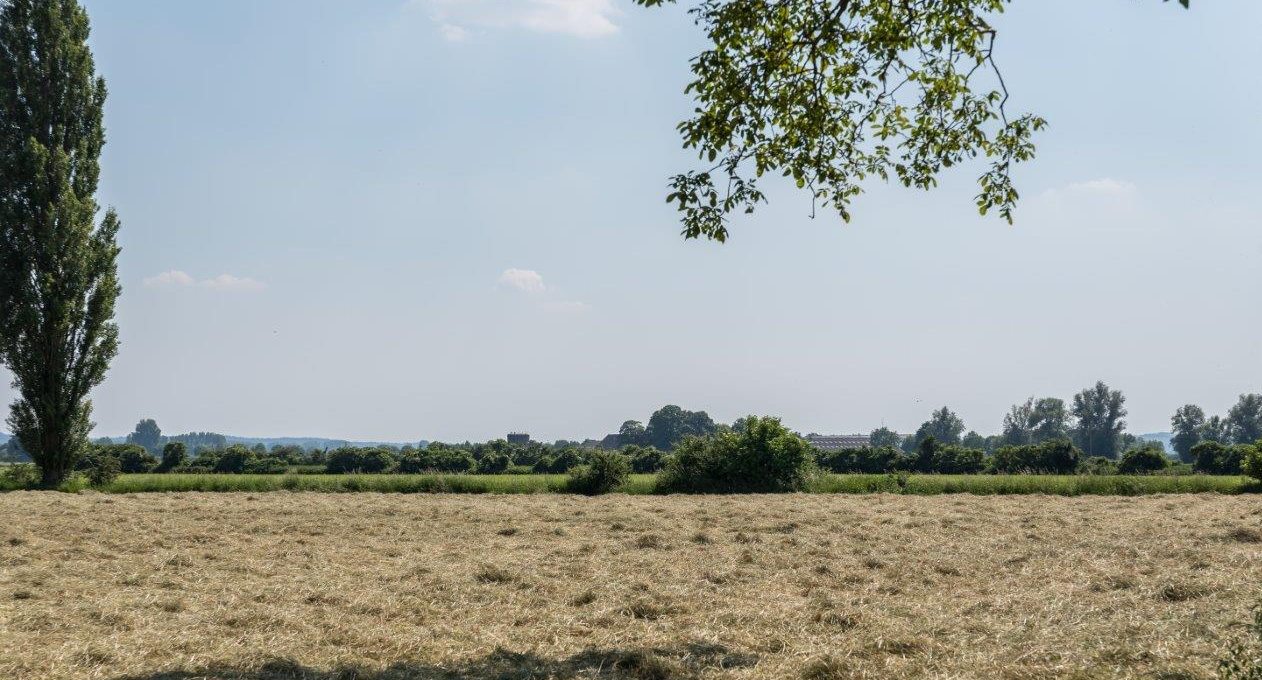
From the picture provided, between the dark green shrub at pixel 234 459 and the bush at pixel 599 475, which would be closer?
the bush at pixel 599 475

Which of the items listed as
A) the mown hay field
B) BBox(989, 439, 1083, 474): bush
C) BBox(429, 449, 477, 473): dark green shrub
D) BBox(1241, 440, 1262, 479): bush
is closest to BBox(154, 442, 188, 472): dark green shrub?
BBox(429, 449, 477, 473): dark green shrub

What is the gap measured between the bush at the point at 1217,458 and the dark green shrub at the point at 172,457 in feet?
136

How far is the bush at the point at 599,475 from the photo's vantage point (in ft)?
69.8

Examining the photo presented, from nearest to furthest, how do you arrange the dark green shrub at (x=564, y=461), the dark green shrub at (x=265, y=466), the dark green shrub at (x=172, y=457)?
the dark green shrub at (x=265, y=466) < the dark green shrub at (x=172, y=457) < the dark green shrub at (x=564, y=461)

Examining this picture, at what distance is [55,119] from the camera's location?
67.3ft

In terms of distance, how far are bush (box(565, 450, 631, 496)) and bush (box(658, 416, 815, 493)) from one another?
4.28ft

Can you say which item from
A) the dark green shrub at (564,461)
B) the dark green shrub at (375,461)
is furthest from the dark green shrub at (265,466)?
the dark green shrub at (564,461)

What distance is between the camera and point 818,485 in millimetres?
21562

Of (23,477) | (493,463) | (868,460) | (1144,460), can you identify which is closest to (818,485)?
(868,460)

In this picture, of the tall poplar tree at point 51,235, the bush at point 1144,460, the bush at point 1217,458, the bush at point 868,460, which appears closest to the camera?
the tall poplar tree at point 51,235

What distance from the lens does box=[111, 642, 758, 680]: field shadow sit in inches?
192

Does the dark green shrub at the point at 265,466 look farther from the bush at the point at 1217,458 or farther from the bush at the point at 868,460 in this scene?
the bush at the point at 1217,458

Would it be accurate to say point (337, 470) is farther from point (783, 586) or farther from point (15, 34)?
point (783, 586)

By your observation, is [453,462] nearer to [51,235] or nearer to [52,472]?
[52,472]
